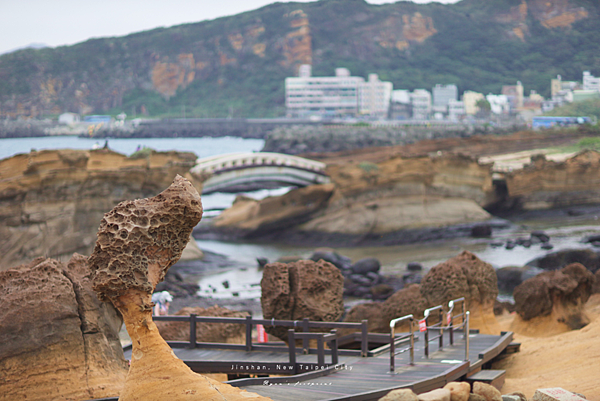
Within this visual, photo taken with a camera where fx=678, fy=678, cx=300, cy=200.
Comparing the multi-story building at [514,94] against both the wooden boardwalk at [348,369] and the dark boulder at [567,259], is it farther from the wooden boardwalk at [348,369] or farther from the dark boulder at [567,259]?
the wooden boardwalk at [348,369]

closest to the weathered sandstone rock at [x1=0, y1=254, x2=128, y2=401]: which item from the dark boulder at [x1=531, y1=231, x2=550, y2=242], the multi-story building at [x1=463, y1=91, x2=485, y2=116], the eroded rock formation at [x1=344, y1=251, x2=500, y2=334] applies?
the eroded rock formation at [x1=344, y1=251, x2=500, y2=334]

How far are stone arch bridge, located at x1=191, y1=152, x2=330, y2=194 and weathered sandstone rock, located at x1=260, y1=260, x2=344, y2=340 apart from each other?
25231mm

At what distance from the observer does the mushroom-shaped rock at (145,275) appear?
625 centimetres

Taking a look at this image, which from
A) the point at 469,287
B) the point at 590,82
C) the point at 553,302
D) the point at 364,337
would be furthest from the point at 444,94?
the point at 364,337

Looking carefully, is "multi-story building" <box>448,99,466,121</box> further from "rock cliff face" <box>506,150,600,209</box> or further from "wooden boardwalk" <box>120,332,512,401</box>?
"wooden boardwalk" <box>120,332,512,401</box>

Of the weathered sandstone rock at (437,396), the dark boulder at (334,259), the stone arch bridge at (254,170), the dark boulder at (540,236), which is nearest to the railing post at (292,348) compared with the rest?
the weathered sandstone rock at (437,396)

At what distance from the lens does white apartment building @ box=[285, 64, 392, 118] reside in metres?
142

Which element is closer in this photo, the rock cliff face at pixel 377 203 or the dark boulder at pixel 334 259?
the dark boulder at pixel 334 259

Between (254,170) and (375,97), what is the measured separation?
105 meters

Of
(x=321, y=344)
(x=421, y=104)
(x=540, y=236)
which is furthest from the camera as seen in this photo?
(x=421, y=104)

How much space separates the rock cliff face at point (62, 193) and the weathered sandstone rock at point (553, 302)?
17.0 m

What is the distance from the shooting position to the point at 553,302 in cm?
1400

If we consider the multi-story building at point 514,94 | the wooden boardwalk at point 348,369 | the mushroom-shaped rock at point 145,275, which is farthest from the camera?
the multi-story building at point 514,94

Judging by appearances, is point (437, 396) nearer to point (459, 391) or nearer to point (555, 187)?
point (459, 391)
